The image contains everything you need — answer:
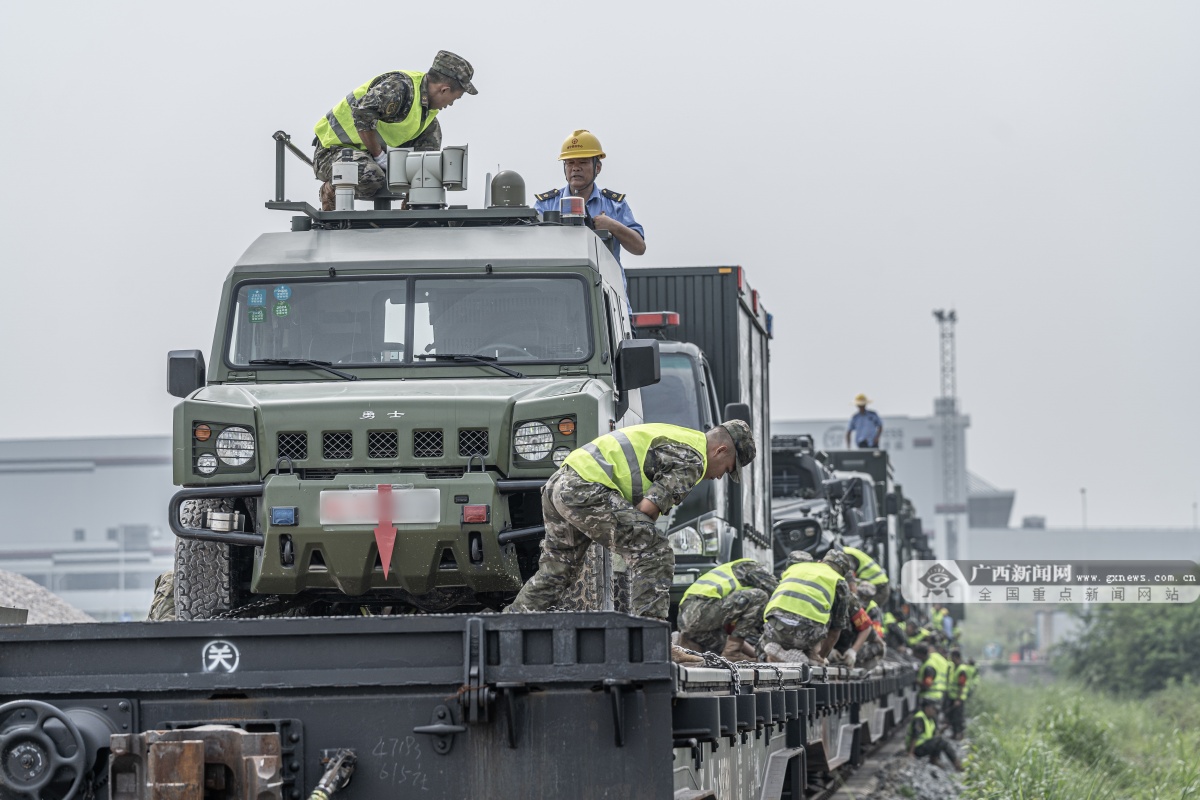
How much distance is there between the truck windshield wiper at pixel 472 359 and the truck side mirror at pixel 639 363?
20.5 inches

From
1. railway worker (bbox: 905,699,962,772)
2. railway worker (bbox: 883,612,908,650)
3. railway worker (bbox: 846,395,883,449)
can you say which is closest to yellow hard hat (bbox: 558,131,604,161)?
railway worker (bbox: 905,699,962,772)

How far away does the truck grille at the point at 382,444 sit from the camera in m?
7.95

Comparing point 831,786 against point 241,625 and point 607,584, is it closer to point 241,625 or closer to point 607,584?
point 607,584

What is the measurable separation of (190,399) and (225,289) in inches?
35.1

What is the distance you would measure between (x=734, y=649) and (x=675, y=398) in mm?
1743

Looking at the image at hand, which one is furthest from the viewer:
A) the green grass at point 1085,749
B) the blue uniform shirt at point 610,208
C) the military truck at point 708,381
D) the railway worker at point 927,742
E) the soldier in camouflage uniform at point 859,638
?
the railway worker at point 927,742

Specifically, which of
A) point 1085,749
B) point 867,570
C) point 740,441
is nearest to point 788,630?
point 740,441

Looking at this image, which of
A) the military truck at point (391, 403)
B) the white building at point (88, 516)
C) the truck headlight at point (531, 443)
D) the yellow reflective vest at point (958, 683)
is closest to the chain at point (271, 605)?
the military truck at point (391, 403)

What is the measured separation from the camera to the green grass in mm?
13922

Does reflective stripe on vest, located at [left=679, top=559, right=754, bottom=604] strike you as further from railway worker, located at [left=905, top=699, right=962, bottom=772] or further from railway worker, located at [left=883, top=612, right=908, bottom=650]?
railway worker, located at [left=883, top=612, right=908, bottom=650]

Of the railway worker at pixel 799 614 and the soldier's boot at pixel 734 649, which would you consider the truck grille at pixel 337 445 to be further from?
the railway worker at pixel 799 614

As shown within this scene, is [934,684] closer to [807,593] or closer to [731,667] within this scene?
[807,593]

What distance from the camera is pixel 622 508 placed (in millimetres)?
7469

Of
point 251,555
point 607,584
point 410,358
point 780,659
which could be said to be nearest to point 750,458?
point 607,584
